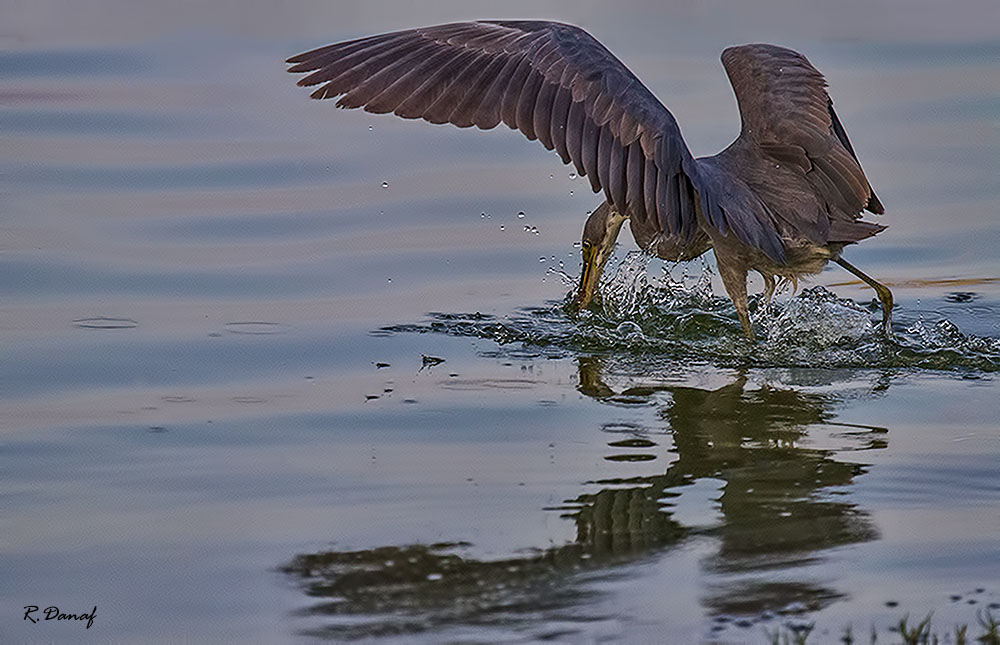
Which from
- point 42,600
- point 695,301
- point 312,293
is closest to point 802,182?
point 695,301

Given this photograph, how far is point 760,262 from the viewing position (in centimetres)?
788

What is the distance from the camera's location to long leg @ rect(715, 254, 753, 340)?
7.91 meters

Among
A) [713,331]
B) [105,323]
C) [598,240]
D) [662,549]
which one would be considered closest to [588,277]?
[598,240]

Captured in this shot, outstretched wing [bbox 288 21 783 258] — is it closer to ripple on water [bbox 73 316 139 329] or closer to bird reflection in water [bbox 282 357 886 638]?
bird reflection in water [bbox 282 357 886 638]

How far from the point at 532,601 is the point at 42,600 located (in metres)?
1.31

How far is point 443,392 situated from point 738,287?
5.92 ft

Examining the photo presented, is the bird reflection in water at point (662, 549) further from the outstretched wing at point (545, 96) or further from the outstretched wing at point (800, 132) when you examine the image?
the outstretched wing at point (800, 132)

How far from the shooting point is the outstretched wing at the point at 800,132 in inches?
307

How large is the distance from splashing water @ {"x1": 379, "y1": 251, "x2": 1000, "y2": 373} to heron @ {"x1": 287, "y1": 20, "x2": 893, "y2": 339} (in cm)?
19

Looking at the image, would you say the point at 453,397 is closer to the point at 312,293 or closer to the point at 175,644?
the point at 312,293

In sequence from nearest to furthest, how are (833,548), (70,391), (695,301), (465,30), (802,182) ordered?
(833,548)
(70,391)
(465,30)
(802,182)
(695,301)

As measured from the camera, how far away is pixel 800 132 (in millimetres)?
7953

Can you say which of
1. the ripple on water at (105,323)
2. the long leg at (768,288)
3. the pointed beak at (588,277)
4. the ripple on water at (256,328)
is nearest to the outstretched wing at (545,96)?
the long leg at (768,288)

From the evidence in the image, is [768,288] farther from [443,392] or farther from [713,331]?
[443,392]
